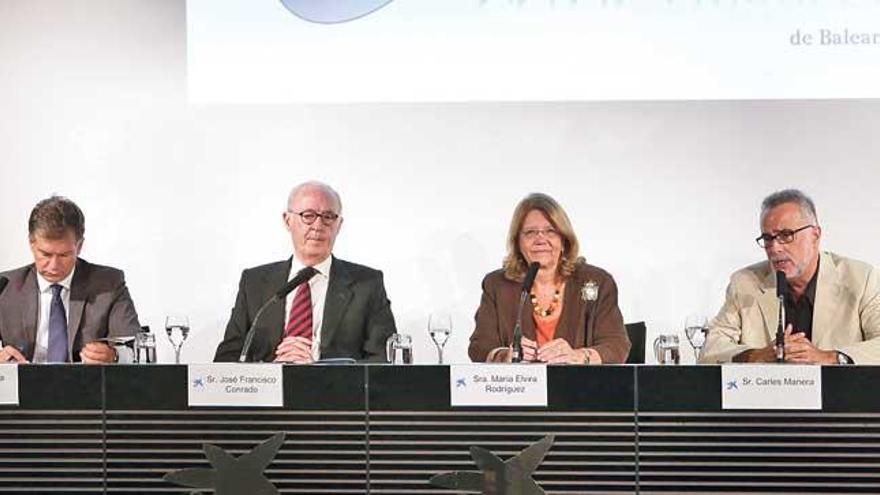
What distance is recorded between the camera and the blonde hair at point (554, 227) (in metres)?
4.29

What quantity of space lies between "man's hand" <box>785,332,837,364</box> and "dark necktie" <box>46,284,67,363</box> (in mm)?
2353

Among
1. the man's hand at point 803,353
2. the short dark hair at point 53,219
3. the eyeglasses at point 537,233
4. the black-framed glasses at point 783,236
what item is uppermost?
the short dark hair at point 53,219

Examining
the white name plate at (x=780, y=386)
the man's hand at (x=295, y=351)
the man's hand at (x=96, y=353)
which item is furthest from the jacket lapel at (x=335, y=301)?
the white name plate at (x=780, y=386)

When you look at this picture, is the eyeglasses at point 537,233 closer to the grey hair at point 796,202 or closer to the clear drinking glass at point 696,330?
the clear drinking glass at point 696,330

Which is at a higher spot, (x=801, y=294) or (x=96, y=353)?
(x=801, y=294)

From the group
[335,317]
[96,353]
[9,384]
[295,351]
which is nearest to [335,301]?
[335,317]

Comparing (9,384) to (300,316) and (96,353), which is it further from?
(300,316)

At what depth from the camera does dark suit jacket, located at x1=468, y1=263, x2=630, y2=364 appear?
4.26 m

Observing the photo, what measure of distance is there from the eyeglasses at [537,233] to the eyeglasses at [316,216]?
67 centimetres

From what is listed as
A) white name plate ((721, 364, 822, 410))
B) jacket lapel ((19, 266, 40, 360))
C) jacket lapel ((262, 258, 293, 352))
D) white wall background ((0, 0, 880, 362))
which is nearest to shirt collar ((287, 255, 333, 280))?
jacket lapel ((262, 258, 293, 352))

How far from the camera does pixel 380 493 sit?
10.6 feet

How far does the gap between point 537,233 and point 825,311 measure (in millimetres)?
960

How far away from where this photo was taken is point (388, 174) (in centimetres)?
507

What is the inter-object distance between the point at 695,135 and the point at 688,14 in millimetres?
464
